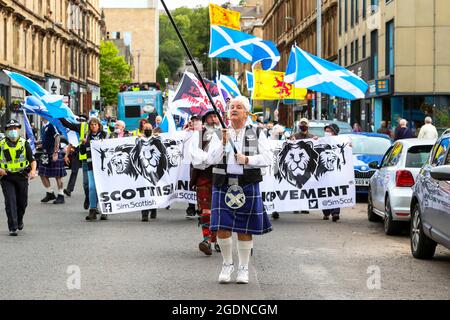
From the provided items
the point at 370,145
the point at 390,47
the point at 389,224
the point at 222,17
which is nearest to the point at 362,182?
the point at 370,145

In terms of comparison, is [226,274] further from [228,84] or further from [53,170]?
[228,84]

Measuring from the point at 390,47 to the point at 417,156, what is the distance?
91.2 feet

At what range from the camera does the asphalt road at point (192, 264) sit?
888 cm

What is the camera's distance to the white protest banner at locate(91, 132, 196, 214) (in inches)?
635

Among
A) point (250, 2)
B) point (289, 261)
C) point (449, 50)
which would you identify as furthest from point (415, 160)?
point (250, 2)

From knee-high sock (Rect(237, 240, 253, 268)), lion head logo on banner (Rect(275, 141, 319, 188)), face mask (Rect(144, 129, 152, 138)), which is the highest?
face mask (Rect(144, 129, 152, 138))

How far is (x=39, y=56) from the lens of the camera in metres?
58.6

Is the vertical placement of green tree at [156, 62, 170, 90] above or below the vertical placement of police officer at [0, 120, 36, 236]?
above

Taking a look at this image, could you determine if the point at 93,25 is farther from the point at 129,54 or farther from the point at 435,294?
the point at 435,294

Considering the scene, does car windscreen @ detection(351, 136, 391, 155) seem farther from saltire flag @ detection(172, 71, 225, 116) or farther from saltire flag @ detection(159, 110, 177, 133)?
saltire flag @ detection(159, 110, 177, 133)

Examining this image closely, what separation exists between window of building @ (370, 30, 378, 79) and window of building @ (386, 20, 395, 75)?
2.49m

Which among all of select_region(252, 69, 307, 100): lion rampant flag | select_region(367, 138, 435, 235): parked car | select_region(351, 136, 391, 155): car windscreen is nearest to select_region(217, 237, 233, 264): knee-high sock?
select_region(367, 138, 435, 235): parked car

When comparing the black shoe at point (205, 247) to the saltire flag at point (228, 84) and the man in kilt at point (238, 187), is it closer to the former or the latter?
the man in kilt at point (238, 187)

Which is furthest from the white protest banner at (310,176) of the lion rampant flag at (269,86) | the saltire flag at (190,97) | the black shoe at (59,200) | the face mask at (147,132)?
the lion rampant flag at (269,86)
